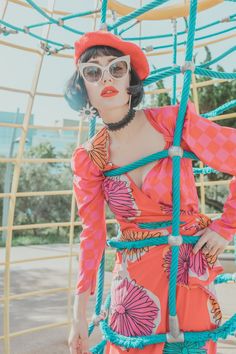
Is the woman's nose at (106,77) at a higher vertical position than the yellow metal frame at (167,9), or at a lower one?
lower

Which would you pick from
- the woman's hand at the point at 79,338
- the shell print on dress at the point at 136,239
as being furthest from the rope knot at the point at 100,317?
the shell print on dress at the point at 136,239

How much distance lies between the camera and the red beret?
1.05m

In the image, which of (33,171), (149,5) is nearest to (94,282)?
(149,5)

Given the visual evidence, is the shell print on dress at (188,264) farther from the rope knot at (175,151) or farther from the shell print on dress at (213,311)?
the rope knot at (175,151)

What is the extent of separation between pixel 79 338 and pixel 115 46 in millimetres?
728

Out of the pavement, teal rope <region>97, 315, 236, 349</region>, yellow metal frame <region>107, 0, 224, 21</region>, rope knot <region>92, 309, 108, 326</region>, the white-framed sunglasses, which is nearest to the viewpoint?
teal rope <region>97, 315, 236, 349</region>

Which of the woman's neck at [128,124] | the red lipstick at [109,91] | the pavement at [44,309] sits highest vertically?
the red lipstick at [109,91]

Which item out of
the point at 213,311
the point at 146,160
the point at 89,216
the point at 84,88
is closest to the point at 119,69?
the point at 84,88

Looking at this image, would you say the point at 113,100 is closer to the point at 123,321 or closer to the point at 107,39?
the point at 107,39

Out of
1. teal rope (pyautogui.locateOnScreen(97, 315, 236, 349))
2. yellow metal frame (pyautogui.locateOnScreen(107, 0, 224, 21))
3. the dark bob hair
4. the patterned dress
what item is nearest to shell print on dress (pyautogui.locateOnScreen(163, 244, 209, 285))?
the patterned dress

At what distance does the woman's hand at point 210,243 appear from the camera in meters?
0.98

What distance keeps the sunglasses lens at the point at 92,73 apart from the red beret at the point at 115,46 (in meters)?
0.06

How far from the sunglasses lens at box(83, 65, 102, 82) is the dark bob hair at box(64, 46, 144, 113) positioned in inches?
A: 1.5

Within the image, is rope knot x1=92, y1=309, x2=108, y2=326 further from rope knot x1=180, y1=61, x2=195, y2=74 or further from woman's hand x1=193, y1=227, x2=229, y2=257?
rope knot x1=180, y1=61, x2=195, y2=74
